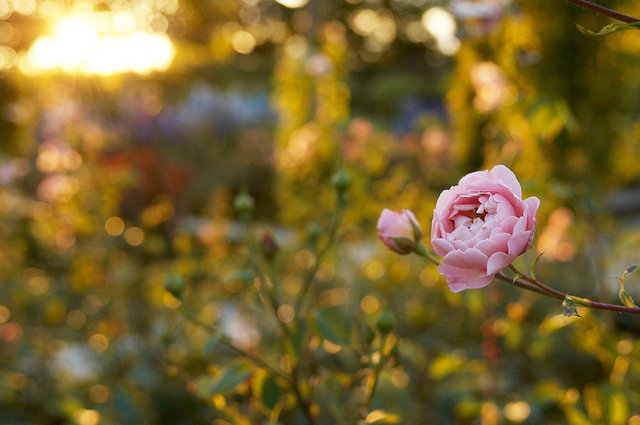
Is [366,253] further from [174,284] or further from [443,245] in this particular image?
[443,245]

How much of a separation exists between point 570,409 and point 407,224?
0.63 m

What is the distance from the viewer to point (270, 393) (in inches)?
29.4

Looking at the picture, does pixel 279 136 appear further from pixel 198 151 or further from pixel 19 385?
pixel 198 151

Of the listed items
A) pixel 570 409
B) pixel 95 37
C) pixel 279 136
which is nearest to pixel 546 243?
pixel 570 409

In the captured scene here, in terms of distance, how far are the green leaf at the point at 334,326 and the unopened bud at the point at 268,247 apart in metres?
0.13

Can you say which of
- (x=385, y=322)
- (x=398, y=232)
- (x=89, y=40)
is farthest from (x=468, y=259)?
(x=89, y=40)

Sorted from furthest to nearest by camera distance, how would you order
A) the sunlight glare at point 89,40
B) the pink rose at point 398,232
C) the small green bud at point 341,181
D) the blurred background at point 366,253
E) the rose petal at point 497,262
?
the sunlight glare at point 89,40 → the blurred background at point 366,253 → the small green bud at point 341,181 → the pink rose at point 398,232 → the rose petal at point 497,262

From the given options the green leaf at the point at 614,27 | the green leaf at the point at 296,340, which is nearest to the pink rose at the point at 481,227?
the green leaf at the point at 614,27

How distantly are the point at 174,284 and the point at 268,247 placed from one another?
0.49ft

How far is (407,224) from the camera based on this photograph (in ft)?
1.77

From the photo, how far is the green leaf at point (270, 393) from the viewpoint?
0.74m

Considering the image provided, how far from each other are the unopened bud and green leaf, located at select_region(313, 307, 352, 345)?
125mm

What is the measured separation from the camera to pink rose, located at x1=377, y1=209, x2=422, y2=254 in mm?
530

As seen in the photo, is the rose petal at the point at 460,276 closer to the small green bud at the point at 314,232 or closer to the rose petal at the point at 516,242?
the rose petal at the point at 516,242
